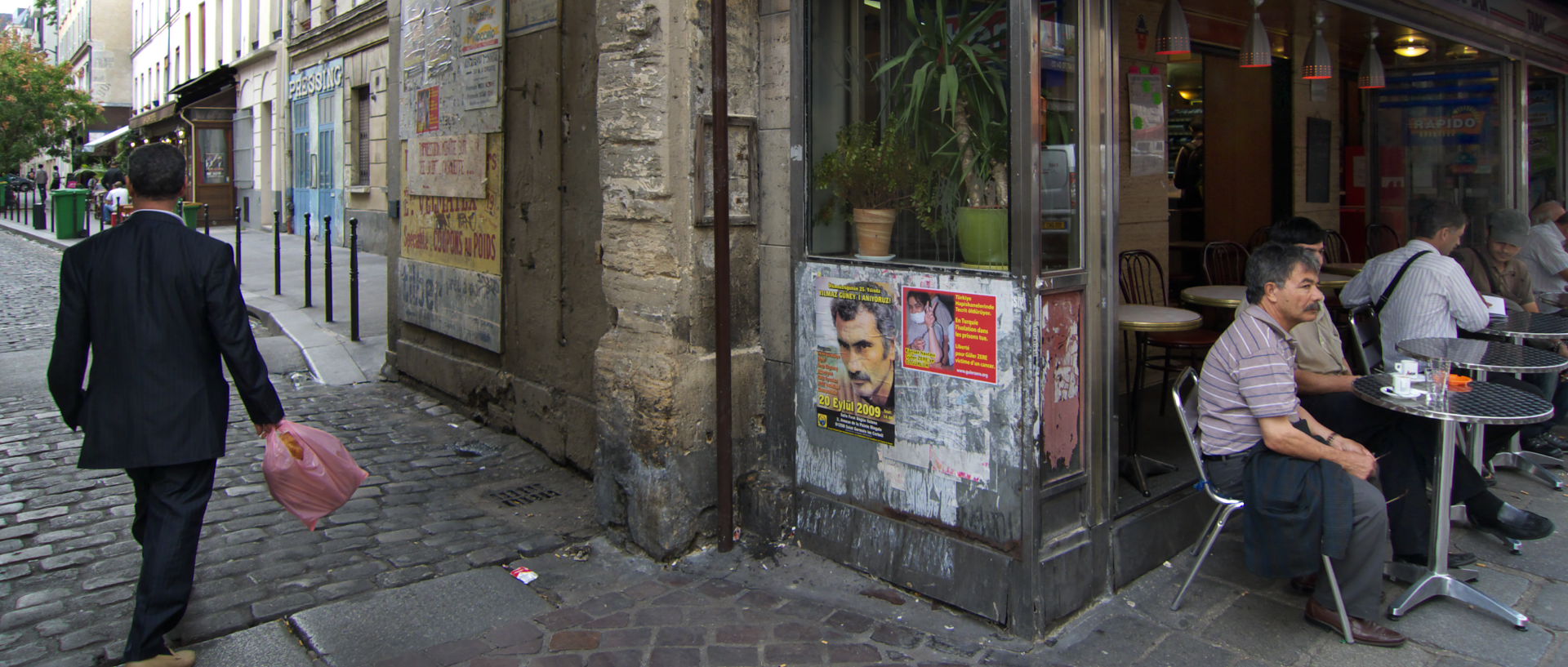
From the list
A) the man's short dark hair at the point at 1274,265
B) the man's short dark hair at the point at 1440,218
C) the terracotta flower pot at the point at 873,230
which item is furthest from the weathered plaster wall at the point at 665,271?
the man's short dark hair at the point at 1440,218

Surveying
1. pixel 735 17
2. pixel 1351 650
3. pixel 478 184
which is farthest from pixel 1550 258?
pixel 478 184

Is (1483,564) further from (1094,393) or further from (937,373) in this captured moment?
(937,373)

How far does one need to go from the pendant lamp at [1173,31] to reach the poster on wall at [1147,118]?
2.18ft

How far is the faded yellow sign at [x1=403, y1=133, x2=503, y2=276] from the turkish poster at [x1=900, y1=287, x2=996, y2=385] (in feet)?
11.0

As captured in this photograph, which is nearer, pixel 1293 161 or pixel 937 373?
pixel 937 373

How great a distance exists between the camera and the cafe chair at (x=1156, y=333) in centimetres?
585

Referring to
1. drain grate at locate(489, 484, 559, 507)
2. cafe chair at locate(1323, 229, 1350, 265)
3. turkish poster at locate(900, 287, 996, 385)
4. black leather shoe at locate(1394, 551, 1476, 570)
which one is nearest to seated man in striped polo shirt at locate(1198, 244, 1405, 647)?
black leather shoe at locate(1394, 551, 1476, 570)

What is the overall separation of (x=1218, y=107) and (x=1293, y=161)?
0.81m

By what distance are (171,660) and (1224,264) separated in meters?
6.65

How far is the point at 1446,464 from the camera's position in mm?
3959

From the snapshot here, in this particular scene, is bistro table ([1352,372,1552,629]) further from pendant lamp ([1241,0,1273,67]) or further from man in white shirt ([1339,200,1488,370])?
pendant lamp ([1241,0,1273,67])

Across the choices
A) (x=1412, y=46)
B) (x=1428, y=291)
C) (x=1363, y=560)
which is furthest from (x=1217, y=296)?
(x=1412, y=46)

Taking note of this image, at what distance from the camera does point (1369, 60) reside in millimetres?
7789

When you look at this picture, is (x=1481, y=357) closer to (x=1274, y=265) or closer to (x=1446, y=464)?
(x=1446, y=464)
